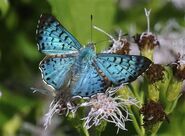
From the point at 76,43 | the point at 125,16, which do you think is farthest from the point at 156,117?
the point at 125,16

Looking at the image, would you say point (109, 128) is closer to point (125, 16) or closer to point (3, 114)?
point (3, 114)

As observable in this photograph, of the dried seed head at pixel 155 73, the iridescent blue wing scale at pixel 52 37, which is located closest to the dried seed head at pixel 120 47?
the dried seed head at pixel 155 73

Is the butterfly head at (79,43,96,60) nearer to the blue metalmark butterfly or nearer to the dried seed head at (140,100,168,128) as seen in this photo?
the blue metalmark butterfly

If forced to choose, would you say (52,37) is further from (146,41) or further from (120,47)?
(146,41)

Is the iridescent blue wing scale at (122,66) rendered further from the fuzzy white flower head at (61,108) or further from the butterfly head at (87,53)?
the fuzzy white flower head at (61,108)

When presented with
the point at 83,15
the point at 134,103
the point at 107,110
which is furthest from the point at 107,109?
the point at 83,15

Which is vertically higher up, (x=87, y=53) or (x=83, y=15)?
(x=83, y=15)
